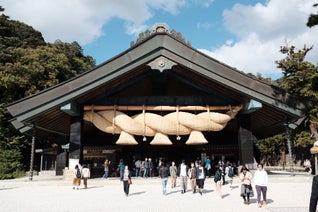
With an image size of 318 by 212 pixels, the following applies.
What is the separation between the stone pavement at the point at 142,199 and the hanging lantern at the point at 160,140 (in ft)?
8.59

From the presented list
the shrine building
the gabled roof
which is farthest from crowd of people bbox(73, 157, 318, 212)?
the gabled roof

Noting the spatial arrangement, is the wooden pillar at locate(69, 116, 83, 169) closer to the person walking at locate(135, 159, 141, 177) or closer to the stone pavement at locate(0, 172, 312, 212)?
the stone pavement at locate(0, 172, 312, 212)

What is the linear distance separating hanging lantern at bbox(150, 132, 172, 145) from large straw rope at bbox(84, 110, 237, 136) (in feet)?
0.71

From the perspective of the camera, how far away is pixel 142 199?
442 inches

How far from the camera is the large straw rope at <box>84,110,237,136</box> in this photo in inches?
680

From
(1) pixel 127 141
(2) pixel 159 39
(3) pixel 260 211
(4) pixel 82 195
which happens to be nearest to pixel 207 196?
(3) pixel 260 211

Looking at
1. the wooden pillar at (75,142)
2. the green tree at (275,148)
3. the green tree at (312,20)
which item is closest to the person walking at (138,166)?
the wooden pillar at (75,142)

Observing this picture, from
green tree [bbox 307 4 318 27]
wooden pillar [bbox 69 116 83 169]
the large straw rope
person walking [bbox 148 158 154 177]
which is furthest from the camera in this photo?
person walking [bbox 148 158 154 177]

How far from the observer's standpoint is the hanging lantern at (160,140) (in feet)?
56.2

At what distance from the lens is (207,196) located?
38.9ft

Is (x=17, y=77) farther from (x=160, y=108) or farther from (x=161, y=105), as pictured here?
(x=160, y=108)

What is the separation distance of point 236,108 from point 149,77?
18.6 feet

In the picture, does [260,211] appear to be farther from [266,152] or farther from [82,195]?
[266,152]

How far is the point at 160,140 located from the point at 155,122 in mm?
1066
